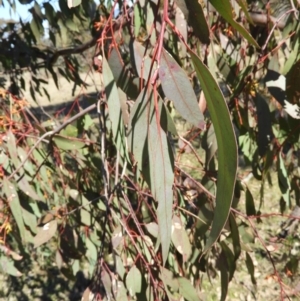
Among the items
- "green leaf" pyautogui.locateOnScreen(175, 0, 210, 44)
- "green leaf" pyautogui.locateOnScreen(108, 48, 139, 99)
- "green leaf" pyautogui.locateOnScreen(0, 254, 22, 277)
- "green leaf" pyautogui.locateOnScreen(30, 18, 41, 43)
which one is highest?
"green leaf" pyautogui.locateOnScreen(30, 18, 41, 43)

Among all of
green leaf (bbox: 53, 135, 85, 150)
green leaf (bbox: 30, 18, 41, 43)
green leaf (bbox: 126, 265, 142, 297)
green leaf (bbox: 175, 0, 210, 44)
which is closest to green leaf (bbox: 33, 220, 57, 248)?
green leaf (bbox: 53, 135, 85, 150)

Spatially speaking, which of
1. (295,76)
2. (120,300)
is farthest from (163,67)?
(120,300)

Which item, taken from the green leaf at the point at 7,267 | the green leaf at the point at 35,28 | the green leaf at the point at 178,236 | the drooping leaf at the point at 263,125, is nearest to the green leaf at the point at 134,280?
the green leaf at the point at 178,236

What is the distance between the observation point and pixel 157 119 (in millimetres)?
585

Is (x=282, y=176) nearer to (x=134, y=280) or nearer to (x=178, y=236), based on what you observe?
(x=178, y=236)

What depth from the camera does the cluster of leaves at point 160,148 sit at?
1.89 feet

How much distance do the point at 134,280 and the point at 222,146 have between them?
0.60 metres

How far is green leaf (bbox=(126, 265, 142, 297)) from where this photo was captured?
3.21ft

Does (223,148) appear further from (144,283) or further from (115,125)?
(144,283)

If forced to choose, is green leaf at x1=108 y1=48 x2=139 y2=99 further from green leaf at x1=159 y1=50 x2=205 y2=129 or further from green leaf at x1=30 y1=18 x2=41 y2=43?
green leaf at x1=30 y1=18 x2=41 y2=43

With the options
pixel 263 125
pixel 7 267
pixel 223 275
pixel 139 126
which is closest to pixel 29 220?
pixel 7 267

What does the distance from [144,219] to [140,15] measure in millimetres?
545

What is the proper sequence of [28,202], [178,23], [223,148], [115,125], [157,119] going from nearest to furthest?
1. [223,148]
2. [157,119]
3. [115,125]
4. [178,23]
5. [28,202]

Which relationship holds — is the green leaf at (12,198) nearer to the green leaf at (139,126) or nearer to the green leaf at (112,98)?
the green leaf at (112,98)
